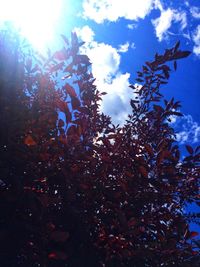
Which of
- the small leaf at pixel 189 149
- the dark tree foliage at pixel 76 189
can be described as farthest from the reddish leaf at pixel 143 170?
the small leaf at pixel 189 149

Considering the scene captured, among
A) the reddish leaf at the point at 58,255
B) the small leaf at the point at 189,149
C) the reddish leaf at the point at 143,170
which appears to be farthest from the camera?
the small leaf at the point at 189,149

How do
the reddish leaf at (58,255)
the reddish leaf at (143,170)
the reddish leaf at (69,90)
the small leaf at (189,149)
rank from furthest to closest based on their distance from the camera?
1. the small leaf at (189,149)
2. the reddish leaf at (143,170)
3. the reddish leaf at (69,90)
4. the reddish leaf at (58,255)

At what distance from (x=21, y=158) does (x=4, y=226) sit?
478mm

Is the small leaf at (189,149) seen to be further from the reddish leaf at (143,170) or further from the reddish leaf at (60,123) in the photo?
the reddish leaf at (60,123)

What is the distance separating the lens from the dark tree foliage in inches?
83.3

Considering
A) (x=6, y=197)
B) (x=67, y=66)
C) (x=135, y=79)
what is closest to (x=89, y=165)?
(x=6, y=197)

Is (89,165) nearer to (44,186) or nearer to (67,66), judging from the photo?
(44,186)

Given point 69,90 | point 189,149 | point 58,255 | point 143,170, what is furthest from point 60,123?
point 189,149

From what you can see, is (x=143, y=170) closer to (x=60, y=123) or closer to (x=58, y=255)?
(x=60, y=123)

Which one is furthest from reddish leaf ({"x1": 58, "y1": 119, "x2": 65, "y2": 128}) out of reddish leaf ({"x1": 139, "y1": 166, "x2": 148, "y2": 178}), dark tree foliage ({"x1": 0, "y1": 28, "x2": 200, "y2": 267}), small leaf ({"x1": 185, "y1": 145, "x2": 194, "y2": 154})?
small leaf ({"x1": 185, "y1": 145, "x2": 194, "y2": 154})

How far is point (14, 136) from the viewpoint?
2232 millimetres

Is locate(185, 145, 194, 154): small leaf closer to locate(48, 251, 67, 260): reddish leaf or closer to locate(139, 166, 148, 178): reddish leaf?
locate(139, 166, 148, 178): reddish leaf

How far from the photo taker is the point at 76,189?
231 centimetres

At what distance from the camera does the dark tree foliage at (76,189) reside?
2115 mm
